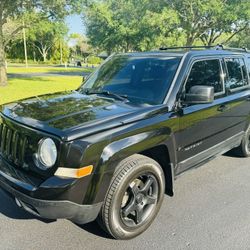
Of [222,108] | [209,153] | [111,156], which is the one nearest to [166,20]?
[222,108]

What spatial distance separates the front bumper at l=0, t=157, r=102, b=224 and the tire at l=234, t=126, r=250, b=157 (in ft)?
11.1

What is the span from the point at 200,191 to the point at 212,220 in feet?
2.40

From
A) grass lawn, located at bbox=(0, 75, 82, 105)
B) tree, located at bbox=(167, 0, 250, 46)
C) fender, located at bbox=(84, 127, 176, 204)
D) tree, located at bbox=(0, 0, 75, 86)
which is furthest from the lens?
tree, located at bbox=(167, 0, 250, 46)

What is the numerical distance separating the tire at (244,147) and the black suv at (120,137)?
81 cm

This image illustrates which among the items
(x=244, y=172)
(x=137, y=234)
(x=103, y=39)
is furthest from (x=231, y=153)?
(x=103, y=39)

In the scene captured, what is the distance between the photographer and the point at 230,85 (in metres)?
4.53

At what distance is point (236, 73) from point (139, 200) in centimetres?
267

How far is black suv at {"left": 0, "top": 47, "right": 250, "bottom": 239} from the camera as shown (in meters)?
2.69

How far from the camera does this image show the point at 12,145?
3082mm

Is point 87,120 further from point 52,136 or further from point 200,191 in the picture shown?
point 200,191

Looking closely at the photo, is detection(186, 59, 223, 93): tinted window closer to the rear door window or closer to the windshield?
the rear door window

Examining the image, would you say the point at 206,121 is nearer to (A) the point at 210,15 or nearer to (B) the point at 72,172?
(B) the point at 72,172

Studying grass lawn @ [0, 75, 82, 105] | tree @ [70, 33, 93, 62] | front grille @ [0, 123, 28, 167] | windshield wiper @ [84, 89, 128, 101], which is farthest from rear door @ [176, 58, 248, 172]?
tree @ [70, 33, 93, 62]

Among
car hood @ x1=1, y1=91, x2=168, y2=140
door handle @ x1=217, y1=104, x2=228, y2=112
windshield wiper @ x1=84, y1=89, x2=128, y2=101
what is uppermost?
windshield wiper @ x1=84, y1=89, x2=128, y2=101
